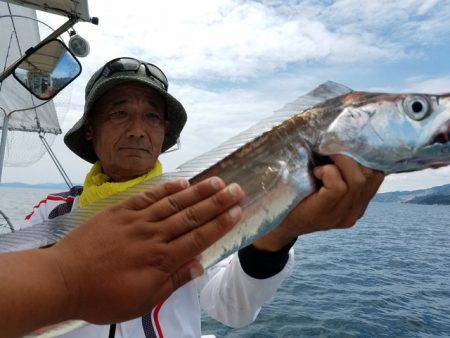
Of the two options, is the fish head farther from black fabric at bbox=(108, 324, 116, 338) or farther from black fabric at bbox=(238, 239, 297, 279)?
black fabric at bbox=(108, 324, 116, 338)

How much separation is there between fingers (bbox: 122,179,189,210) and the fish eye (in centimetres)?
128

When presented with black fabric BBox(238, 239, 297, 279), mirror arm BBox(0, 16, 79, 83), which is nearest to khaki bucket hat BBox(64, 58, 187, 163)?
mirror arm BBox(0, 16, 79, 83)

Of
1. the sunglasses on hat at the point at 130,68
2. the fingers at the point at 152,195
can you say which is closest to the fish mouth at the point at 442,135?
the fingers at the point at 152,195

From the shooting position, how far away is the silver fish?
6.45 feet

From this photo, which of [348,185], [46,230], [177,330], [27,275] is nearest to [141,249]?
[27,275]

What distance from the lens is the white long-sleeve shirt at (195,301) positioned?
303 cm

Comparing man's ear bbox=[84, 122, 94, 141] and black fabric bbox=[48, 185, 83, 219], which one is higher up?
man's ear bbox=[84, 122, 94, 141]

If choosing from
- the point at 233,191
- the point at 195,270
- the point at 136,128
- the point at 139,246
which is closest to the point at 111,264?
the point at 139,246

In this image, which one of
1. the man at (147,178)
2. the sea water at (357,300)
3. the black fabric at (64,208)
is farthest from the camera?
the sea water at (357,300)

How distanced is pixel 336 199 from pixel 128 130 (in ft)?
8.05

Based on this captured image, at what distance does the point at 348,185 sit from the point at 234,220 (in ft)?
2.64

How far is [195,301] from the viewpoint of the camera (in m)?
3.54

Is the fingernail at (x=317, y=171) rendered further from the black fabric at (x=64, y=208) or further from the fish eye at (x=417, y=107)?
the black fabric at (x=64, y=208)

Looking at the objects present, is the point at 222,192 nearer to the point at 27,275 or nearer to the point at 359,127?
the point at 27,275
